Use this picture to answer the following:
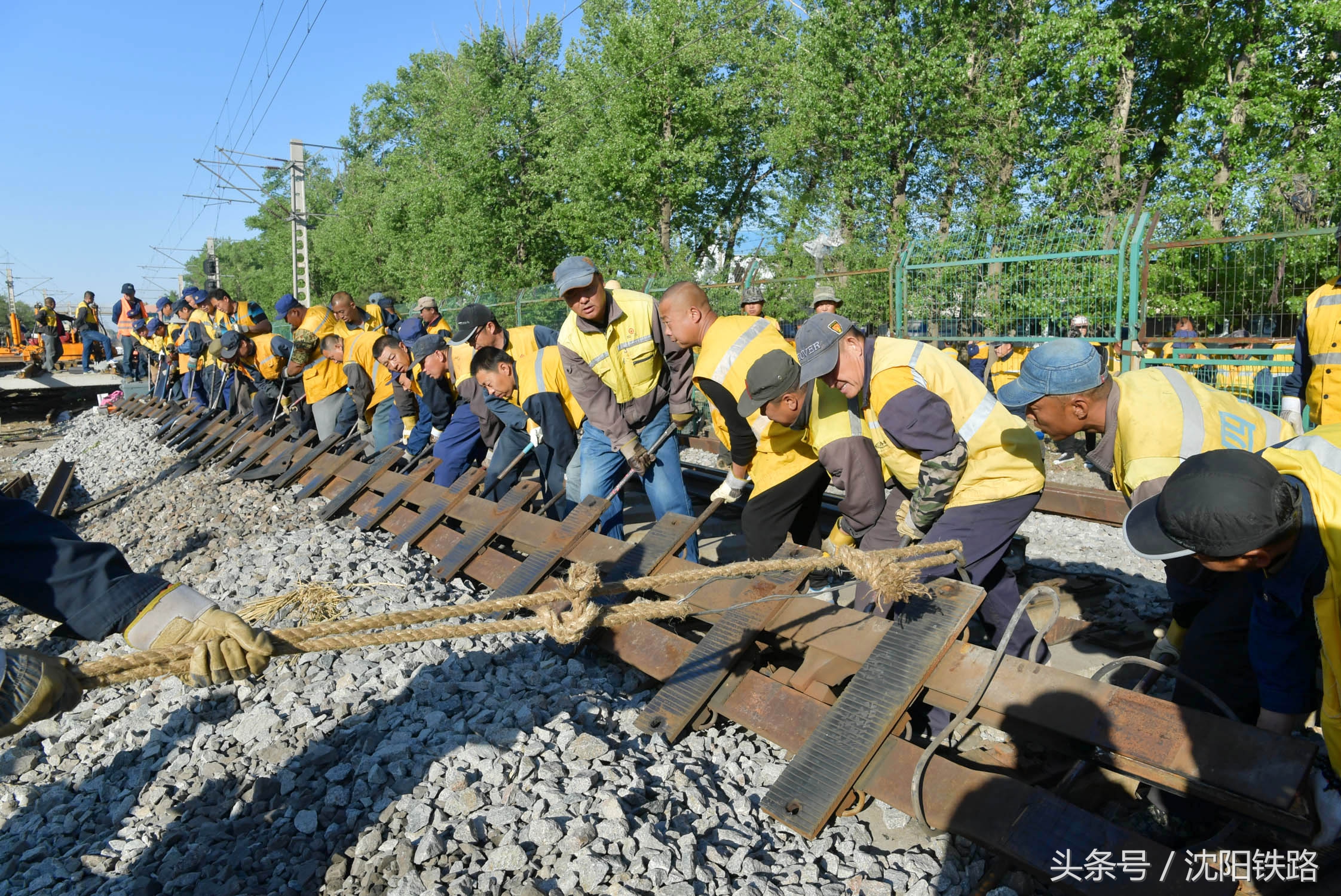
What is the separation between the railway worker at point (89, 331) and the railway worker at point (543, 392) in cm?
2031

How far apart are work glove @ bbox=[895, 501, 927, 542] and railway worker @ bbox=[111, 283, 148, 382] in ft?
68.6

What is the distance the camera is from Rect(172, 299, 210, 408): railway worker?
551 inches

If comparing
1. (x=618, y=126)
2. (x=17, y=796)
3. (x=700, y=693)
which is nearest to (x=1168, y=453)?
(x=700, y=693)

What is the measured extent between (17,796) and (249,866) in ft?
4.83

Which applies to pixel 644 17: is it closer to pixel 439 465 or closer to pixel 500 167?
pixel 500 167

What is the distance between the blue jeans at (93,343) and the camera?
2123 centimetres

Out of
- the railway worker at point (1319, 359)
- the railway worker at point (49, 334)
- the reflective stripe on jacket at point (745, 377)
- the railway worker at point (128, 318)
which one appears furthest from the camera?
the railway worker at point (49, 334)

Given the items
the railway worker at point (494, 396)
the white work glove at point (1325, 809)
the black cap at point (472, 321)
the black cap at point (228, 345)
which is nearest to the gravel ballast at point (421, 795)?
the white work glove at point (1325, 809)

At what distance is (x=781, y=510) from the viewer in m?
4.41

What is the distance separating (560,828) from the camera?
8.25 ft

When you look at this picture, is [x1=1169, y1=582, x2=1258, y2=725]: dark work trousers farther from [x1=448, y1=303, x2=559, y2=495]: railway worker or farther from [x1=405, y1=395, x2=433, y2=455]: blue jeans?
[x1=405, y1=395, x2=433, y2=455]: blue jeans

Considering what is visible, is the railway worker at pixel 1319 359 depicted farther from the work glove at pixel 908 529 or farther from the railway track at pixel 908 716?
the railway track at pixel 908 716

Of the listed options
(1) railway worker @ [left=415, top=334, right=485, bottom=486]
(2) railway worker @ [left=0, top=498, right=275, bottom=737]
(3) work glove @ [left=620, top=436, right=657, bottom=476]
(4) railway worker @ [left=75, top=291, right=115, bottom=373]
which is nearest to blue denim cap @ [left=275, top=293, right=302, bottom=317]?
(1) railway worker @ [left=415, top=334, right=485, bottom=486]

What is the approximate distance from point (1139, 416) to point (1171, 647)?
116 centimetres
